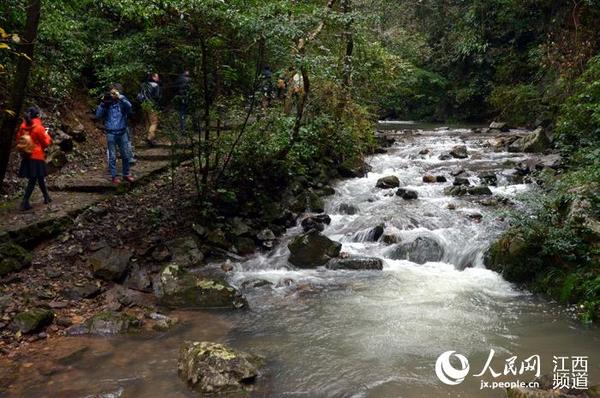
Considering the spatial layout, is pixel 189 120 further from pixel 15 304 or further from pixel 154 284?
pixel 15 304

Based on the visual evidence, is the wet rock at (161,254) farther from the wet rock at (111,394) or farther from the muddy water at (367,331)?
the wet rock at (111,394)

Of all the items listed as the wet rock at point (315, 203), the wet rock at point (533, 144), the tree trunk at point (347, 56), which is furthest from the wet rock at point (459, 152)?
the wet rock at point (315, 203)

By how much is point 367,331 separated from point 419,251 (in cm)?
326

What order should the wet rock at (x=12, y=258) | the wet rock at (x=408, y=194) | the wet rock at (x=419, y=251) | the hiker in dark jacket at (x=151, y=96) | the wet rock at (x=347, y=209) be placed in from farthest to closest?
the wet rock at (x=408, y=194)
the wet rock at (x=347, y=209)
the hiker in dark jacket at (x=151, y=96)
the wet rock at (x=419, y=251)
the wet rock at (x=12, y=258)

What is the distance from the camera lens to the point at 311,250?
8.89 metres

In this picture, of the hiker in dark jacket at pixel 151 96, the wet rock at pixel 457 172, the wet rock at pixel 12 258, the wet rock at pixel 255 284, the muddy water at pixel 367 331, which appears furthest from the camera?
the wet rock at pixel 457 172

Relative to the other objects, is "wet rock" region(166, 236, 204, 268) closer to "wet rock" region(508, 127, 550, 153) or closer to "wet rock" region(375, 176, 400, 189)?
"wet rock" region(375, 176, 400, 189)

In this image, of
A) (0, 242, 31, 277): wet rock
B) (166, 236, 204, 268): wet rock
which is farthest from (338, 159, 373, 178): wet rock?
(0, 242, 31, 277): wet rock

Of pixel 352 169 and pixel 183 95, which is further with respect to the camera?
pixel 352 169

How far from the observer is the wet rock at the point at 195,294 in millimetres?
7145

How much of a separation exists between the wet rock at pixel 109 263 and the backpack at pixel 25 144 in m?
2.18

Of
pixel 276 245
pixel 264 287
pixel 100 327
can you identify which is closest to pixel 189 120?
pixel 276 245

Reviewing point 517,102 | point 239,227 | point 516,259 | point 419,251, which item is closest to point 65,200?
point 239,227

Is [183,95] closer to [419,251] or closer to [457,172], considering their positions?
[419,251]
